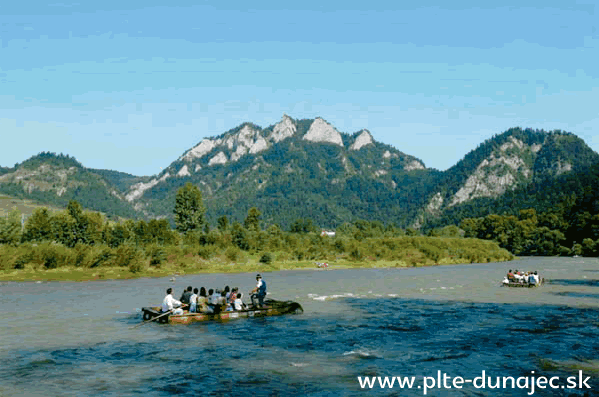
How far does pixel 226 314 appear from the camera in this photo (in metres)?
39.9

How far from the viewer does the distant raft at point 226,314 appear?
124ft

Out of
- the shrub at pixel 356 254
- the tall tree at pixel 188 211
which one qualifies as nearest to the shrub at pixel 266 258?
the shrub at pixel 356 254

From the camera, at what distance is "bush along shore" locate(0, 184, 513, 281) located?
79188 mm

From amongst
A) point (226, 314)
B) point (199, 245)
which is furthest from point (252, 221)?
point (226, 314)

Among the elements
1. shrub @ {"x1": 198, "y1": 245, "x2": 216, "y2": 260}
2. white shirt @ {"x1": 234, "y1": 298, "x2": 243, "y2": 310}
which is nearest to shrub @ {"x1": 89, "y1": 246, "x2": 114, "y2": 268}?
shrub @ {"x1": 198, "y1": 245, "x2": 216, "y2": 260}

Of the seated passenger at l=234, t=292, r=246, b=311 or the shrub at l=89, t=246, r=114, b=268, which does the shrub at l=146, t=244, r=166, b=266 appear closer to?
the shrub at l=89, t=246, r=114, b=268

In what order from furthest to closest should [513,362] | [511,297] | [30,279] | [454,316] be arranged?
[30,279] → [511,297] → [454,316] → [513,362]

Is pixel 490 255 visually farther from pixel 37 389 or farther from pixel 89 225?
pixel 37 389

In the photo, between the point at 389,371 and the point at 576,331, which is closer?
the point at 389,371

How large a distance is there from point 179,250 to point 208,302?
58229 millimetres

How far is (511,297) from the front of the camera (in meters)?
54.9

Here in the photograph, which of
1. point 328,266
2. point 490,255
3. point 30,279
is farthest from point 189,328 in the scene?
point 490,255

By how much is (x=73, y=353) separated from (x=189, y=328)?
9802 mm

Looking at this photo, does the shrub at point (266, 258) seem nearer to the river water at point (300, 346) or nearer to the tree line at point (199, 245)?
the tree line at point (199, 245)
